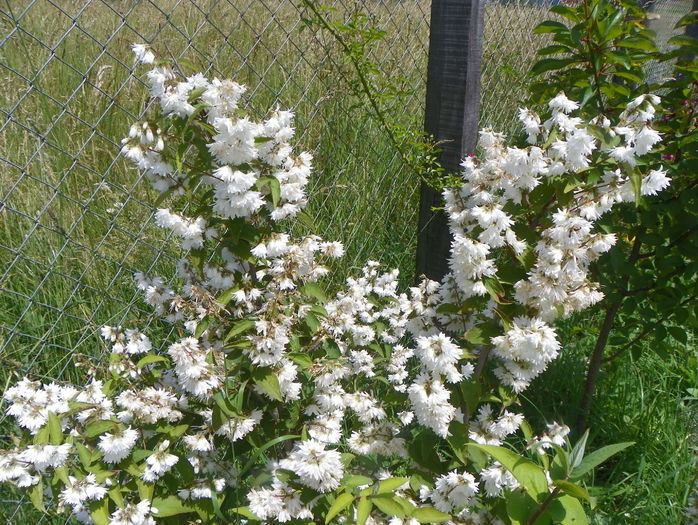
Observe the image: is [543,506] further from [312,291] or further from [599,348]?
[599,348]

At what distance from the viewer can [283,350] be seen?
153 centimetres

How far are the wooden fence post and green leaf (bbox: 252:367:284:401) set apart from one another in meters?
1.44

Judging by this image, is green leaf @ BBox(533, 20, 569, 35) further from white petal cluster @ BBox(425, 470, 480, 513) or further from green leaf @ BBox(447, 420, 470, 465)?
white petal cluster @ BBox(425, 470, 480, 513)

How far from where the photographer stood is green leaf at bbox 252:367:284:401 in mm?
1468

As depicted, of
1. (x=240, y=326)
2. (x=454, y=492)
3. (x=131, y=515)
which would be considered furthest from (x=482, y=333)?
(x=131, y=515)

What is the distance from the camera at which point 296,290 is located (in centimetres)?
169

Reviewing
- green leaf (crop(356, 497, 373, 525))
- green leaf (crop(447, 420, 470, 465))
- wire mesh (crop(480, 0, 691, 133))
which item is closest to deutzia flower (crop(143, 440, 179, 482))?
green leaf (crop(356, 497, 373, 525))

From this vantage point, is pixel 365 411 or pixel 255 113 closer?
pixel 365 411

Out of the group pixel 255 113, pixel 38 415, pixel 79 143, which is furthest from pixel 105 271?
pixel 38 415

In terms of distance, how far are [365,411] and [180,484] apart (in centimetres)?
54

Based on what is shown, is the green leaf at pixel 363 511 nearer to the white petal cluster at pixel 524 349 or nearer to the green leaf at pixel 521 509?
the green leaf at pixel 521 509

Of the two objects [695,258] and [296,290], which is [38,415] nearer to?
[296,290]

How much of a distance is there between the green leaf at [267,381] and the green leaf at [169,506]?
0.37 metres

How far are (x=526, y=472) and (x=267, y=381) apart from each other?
632 mm
